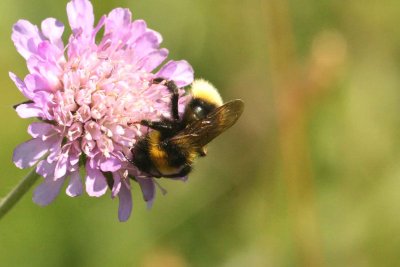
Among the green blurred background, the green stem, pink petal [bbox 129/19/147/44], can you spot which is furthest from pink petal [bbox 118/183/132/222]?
the green blurred background

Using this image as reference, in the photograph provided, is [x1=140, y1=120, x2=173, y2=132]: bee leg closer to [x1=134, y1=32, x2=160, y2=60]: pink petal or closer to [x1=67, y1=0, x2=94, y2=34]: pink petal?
[x1=134, y1=32, x2=160, y2=60]: pink petal

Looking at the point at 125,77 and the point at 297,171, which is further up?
the point at 125,77

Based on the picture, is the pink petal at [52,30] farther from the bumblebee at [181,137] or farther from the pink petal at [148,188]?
the pink petal at [148,188]

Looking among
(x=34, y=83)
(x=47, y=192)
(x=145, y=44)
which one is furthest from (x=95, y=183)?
(x=145, y=44)

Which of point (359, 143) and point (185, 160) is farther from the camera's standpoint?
point (359, 143)

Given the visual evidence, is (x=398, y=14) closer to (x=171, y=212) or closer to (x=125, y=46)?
(x=171, y=212)

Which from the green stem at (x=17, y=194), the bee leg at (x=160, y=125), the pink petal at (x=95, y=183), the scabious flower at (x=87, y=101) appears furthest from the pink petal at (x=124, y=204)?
the green stem at (x=17, y=194)

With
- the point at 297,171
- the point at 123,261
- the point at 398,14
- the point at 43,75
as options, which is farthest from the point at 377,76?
the point at 43,75
